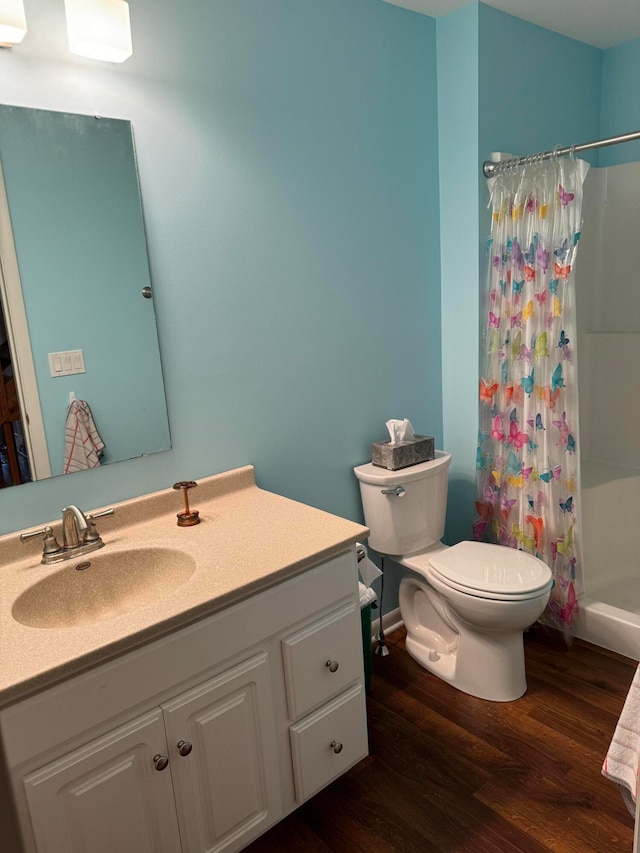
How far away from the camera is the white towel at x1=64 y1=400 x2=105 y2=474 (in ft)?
5.71

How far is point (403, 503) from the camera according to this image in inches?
94.3

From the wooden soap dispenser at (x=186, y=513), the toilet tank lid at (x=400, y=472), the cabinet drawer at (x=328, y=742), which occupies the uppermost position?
the wooden soap dispenser at (x=186, y=513)

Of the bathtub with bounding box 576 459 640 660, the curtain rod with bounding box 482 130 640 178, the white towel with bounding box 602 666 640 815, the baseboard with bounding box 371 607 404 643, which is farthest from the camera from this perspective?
the bathtub with bounding box 576 459 640 660

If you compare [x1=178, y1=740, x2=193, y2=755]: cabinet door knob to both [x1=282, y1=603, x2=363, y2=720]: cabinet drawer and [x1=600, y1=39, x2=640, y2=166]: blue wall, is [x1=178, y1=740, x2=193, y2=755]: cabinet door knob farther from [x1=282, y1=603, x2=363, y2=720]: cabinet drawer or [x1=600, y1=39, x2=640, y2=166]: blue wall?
[x1=600, y1=39, x2=640, y2=166]: blue wall

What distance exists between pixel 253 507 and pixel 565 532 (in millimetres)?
1306

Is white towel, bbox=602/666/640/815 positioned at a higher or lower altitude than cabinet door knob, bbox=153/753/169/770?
higher

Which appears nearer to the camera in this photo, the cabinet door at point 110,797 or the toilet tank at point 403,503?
the cabinet door at point 110,797

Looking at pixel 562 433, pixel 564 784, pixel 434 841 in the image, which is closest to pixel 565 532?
pixel 562 433

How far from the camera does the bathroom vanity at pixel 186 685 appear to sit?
1.23 meters

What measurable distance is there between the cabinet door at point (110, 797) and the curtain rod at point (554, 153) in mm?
2180

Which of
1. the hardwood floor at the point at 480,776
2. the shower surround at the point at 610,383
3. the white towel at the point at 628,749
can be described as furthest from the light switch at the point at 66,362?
the shower surround at the point at 610,383

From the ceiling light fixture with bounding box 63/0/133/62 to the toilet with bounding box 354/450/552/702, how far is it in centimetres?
154

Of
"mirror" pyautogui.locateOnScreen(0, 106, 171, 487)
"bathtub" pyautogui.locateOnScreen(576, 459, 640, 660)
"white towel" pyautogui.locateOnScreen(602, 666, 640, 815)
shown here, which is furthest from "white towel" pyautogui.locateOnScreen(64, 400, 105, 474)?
"bathtub" pyautogui.locateOnScreen(576, 459, 640, 660)

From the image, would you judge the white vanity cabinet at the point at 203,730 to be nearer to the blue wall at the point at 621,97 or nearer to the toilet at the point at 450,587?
the toilet at the point at 450,587
